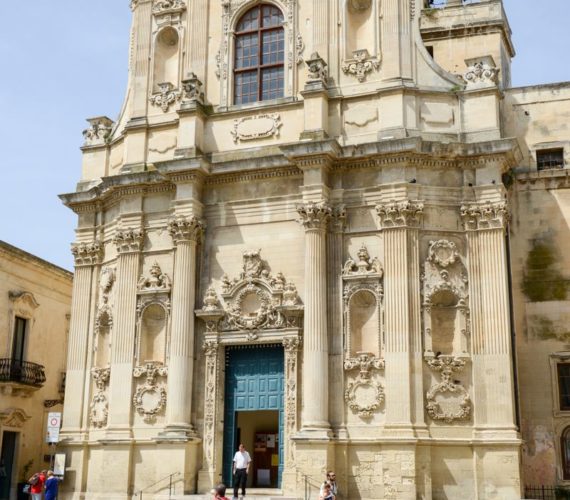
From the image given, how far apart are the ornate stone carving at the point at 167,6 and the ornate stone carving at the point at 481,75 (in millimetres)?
8719

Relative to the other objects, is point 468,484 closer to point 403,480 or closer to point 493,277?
point 403,480

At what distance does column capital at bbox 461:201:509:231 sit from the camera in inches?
821

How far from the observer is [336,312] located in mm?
21250

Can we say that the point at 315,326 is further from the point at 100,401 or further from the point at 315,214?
the point at 100,401

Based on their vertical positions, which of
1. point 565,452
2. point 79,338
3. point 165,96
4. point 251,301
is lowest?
point 565,452

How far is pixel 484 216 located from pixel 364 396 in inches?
207

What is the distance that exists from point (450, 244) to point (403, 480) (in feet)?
18.9

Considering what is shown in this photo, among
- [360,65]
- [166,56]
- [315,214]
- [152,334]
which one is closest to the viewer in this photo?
[315,214]

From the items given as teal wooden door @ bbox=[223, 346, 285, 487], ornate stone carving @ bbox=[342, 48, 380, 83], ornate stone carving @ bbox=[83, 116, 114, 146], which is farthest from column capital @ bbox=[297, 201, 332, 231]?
ornate stone carving @ bbox=[83, 116, 114, 146]

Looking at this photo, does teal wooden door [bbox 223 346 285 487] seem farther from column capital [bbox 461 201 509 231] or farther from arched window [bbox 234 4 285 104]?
arched window [bbox 234 4 285 104]

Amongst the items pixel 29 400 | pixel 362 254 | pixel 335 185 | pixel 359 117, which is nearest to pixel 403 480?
pixel 362 254

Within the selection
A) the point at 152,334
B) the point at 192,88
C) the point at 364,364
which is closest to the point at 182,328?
the point at 152,334


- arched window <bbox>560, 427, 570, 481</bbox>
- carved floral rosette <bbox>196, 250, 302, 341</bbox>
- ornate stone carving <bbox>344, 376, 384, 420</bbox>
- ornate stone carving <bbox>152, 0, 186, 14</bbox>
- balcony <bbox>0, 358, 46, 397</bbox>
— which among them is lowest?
arched window <bbox>560, 427, 570, 481</bbox>

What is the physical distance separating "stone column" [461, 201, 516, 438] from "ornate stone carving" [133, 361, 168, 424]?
26.2 feet
